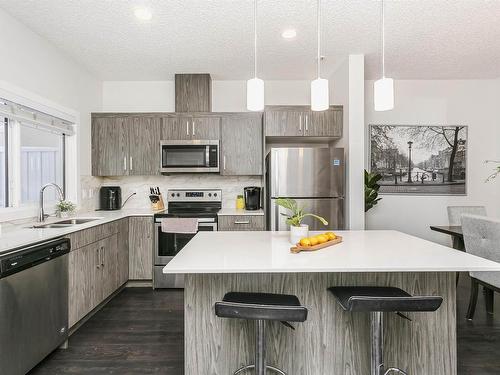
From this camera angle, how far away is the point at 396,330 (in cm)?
185

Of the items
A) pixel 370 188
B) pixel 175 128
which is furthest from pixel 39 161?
pixel 370 188

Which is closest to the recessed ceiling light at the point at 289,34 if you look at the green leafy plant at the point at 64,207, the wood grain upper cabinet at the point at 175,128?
the wood grain upper cabinet at the point at 175,128

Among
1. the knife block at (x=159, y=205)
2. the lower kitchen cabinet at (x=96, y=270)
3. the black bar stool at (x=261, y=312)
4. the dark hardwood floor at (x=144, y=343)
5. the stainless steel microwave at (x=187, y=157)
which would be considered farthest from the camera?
the knife block at (x=159, y=205)

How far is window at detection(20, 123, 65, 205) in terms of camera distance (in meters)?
2.92

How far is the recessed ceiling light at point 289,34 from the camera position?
288cm

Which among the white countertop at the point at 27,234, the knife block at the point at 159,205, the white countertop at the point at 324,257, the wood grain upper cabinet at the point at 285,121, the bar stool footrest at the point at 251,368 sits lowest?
the bar stool footrest at the point at 251,368

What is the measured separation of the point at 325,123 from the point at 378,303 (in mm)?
2664

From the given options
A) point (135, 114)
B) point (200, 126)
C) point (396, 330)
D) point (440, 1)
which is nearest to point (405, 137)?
point (440, 1)

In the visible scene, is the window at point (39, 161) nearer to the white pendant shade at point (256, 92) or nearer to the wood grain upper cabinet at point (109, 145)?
the wood grain upper cabinet at point (109, 145)

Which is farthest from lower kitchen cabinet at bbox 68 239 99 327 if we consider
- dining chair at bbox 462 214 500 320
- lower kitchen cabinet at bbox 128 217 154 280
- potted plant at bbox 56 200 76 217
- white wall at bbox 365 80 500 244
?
white wall at bbox 365 80 500 244

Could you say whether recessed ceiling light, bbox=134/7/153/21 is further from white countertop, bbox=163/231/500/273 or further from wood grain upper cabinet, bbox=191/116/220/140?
white countertop, bbox=163/231/500/273

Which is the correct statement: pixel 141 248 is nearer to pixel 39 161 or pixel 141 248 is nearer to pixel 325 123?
pixel 39 161

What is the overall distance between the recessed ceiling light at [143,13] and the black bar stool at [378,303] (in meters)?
2.49

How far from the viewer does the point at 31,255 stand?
194 centimetres
